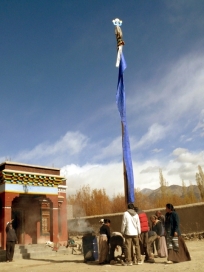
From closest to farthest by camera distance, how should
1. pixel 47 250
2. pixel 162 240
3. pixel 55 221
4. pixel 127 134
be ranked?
1. pixel 162 240
2. pixel 127 134
3. pixel 47 250
4. pixel 55 221

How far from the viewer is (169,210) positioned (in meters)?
8.64

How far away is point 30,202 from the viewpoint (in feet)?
62.1

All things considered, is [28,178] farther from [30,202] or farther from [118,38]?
[118,38]

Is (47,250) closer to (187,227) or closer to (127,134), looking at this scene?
(127,134)

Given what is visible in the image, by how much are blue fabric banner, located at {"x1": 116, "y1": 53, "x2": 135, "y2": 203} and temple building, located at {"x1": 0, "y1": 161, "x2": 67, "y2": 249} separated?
6.71 metres

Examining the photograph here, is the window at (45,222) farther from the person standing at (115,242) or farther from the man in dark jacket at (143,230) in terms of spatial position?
the man in dark jacket at (143,230)

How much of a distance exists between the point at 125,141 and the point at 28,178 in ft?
22.7

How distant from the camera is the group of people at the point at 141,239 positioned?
26.6 ft

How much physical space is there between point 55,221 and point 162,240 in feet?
27.9

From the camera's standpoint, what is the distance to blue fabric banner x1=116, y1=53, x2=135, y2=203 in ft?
36.1

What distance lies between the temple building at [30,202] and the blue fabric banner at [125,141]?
6.71 m

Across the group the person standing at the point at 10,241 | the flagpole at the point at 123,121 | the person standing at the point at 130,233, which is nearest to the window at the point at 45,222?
the person standing at the point at 10,241

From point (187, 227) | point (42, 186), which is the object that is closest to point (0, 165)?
point (42, 186)

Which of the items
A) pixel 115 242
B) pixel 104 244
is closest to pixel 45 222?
pixel 104 244
